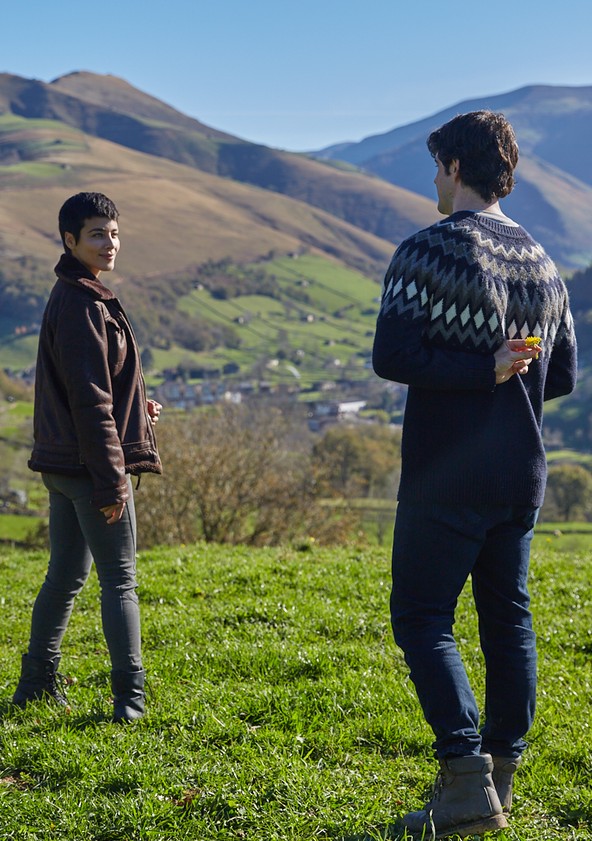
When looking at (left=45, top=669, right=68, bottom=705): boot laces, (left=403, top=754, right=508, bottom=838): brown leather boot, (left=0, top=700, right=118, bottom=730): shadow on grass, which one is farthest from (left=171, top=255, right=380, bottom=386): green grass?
(left=403, top=754, right=508, bottom=838): brown leather boot

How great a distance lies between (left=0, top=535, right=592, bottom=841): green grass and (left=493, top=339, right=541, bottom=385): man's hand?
198 cm

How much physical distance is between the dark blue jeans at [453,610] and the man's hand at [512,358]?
22.8 inches

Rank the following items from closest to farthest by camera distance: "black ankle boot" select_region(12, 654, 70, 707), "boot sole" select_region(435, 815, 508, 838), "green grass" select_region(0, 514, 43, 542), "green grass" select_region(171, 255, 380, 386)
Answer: "boot sole" select_region(435, 815, 508, 838)
"black ankle boot" select_region(12, 654, 70, 707)
"green grass" select_region(0, 514, 43, 542)
"green grass" select_region(171, 255, 380, 386)

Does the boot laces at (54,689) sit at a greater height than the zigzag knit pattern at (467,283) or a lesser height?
lesser

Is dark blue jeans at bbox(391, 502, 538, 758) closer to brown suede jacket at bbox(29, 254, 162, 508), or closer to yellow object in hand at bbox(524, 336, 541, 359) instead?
yellow object in hand at bbox(524, 336, 541, 359)

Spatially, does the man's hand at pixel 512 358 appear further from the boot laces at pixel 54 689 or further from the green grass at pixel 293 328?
the green grass at pixel 293 328

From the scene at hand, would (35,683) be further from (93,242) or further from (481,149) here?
(481,149)

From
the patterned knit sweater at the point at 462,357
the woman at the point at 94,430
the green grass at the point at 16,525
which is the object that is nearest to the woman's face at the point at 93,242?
the woman at the point at 94,430

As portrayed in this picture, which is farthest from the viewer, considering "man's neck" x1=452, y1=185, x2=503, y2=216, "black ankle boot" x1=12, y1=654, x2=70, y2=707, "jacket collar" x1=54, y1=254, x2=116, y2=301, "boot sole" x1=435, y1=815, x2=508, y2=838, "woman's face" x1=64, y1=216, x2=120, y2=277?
"black ankle boot" x1=12, y1=654, x2=70, y2=707

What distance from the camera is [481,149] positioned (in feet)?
12.5

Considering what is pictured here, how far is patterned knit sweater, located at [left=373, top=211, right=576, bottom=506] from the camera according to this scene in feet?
12.3

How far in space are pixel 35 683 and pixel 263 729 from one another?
4.89 ft

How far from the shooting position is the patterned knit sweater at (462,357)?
12.3 feet

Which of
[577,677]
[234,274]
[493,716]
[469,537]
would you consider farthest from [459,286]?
[234,274]
